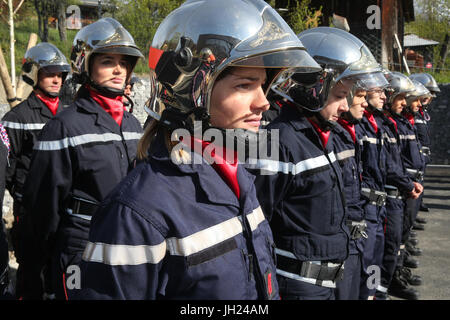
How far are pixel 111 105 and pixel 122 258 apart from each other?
7.45 ft

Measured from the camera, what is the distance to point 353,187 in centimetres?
375

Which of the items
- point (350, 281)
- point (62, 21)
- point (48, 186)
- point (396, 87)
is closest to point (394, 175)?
point (396, 87)

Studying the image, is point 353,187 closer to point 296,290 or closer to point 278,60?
point 296,290

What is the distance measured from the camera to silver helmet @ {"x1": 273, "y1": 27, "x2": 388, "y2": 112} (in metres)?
3.18

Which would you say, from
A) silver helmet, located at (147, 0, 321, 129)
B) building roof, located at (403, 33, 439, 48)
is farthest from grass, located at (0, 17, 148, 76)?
building roof, located at (403, 33, 439, 48)

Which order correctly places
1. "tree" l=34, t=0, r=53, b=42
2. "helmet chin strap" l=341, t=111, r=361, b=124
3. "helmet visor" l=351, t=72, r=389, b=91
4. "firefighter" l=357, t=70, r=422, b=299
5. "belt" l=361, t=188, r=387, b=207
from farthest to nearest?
"tree" l=34, t=0, r=53, b=42 < "belt" l=361, t=188, r=387, b=207 < "firefighter" l=357, t=70, r=422, b=299 < "helmet chin strap" l=341, t=111, r=361, b=124 < "helmet visor" l=351, t=72, r=389, b=91

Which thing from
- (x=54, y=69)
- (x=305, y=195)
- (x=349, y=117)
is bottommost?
(x=305, y=195)

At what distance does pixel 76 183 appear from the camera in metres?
3.19

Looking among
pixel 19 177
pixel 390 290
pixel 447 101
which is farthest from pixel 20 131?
pixel 447 101

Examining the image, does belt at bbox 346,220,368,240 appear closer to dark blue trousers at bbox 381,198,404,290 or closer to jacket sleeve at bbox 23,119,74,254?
dark blue trousers at bbox 381,198,404,290

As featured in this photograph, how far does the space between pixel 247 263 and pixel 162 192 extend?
1.37 ft

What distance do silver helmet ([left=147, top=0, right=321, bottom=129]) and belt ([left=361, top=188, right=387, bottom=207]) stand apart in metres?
3.09

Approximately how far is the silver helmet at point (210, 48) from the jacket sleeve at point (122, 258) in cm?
52

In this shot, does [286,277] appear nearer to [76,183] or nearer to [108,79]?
[76,183]
